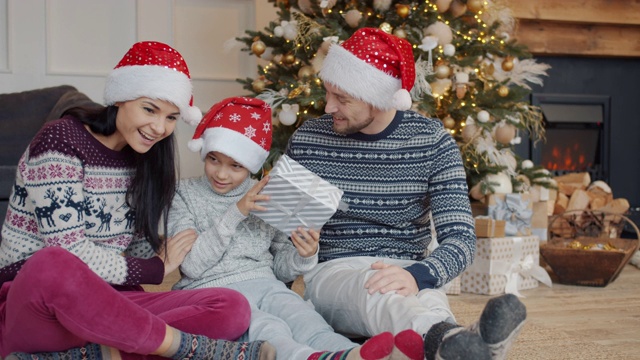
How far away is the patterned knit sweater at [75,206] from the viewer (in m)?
1.53

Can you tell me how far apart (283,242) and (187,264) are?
26 centimetres

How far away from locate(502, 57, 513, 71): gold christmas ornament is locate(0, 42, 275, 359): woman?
1967 millimetres

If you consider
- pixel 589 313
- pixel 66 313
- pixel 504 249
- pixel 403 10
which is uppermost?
pixel 403 10

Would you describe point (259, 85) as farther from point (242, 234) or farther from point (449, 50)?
point (242, 234)

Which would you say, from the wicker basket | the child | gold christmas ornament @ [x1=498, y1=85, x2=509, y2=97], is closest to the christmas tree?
gold christmas ornament @ [x1=498, y1=85, x2=509, y2=97]

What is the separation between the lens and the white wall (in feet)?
12.6

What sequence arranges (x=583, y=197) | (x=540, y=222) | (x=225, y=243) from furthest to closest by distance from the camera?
(x=583, y=197) → (x=540, y=222) → (x=225, y=243)

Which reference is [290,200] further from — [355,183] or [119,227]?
[119,227]

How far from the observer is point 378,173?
6.37 ft

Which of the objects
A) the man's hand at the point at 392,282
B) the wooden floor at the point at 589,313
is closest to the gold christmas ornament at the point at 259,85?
the wooden floor at the point at 589,313

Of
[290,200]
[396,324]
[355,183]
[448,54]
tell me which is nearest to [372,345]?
[396,324]

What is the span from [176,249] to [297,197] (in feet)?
1.02

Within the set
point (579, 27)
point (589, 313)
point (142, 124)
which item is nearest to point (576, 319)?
point (589, 313)

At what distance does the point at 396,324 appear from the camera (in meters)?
1.50
